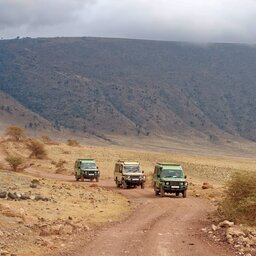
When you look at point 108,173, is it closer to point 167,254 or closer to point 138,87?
point 167,254

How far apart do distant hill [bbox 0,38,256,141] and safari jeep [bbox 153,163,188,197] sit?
294 ft

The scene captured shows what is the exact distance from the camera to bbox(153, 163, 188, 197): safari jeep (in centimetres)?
3453

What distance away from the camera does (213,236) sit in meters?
18.8

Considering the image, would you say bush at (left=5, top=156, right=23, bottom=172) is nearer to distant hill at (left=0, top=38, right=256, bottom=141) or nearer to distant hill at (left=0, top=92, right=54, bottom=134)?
distant hill at (left=0, top=92, right=54, bottom=134)

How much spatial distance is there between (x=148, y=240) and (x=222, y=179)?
3834cm

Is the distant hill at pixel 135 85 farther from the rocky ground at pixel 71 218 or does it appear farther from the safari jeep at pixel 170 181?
the safari jeep at pixel 170 181

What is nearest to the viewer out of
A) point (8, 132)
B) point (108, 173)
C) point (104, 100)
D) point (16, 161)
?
→ point (16, 161)

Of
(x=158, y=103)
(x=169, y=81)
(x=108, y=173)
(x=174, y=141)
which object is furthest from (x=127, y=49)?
(x=108, y=173)

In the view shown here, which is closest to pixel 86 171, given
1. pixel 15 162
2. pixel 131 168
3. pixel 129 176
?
pixel 131 168

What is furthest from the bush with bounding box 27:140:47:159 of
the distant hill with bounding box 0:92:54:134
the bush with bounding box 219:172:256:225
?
the distant hill with bounding box 0:92:54:134

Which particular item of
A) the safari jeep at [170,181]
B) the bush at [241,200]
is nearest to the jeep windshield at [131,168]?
the safari jeep at [170,181]

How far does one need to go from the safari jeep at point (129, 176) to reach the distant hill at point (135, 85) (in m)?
82.9

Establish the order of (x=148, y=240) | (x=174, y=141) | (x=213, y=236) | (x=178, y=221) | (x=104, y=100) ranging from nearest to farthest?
1. (x=148, y=240)
2. (x=213, y=236)
3. (x=178, y=221)
4. (x=174, y=141)
5. (x=104, y=100)

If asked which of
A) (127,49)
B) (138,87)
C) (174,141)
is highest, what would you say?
(127,49)
